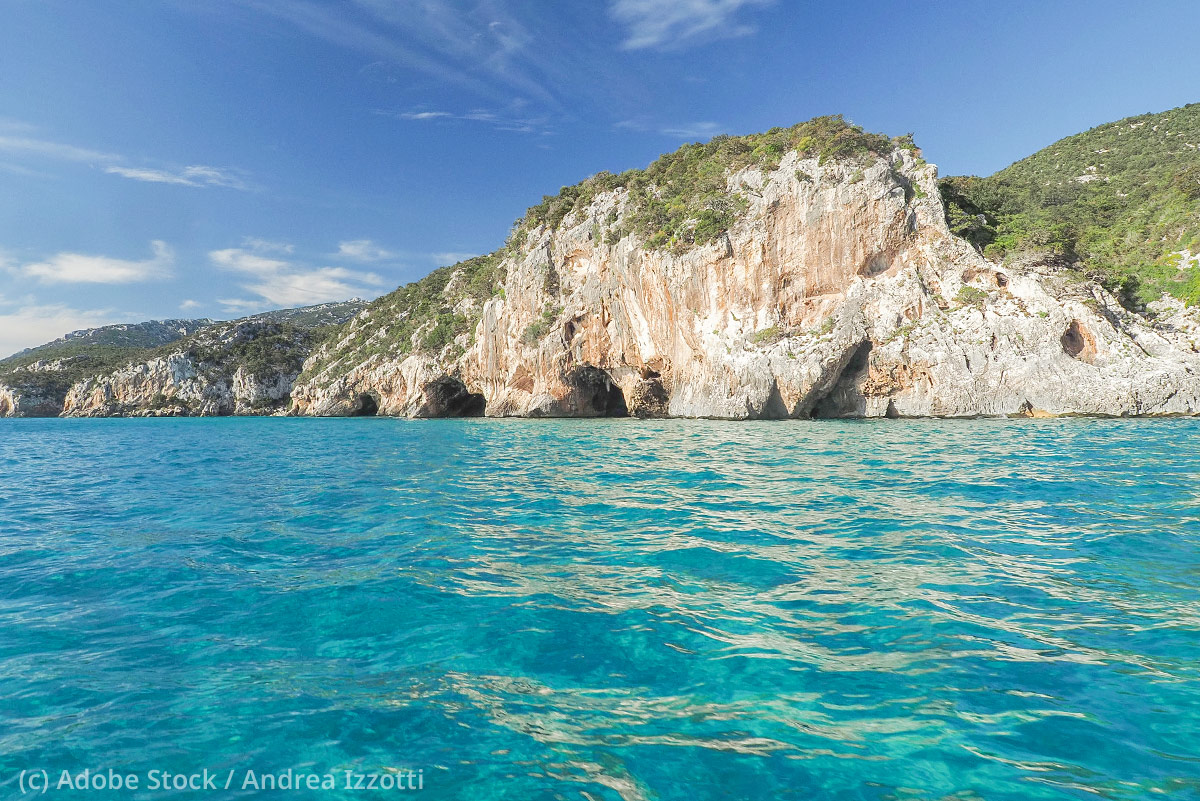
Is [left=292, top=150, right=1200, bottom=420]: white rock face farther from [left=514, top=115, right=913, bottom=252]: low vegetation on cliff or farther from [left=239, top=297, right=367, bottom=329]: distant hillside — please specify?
[left=239, top=297, right=367, bottom=329]: distant hillside

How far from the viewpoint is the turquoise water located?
2.88m

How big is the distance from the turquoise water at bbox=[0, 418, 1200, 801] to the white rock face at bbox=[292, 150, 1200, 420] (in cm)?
2305

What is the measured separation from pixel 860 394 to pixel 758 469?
79.2 feet

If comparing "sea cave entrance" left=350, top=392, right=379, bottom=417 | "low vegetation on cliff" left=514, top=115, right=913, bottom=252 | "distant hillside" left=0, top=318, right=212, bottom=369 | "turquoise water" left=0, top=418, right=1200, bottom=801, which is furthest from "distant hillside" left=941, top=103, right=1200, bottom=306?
"distant hillside" left=0, top=318, right=212, bottom=369

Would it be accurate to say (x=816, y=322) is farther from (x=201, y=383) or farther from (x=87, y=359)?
(x=87, y=359)

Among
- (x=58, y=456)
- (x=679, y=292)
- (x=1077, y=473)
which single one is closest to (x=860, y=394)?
(x=679, y=292)

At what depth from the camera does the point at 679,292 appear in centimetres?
3766

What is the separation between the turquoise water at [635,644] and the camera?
288cm

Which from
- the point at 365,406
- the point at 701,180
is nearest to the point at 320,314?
the point at 365,406

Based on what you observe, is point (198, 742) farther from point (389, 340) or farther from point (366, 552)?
point (389, 340)

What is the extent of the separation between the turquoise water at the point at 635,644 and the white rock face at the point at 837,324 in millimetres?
23048

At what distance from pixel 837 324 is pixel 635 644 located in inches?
1278

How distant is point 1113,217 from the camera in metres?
41.5

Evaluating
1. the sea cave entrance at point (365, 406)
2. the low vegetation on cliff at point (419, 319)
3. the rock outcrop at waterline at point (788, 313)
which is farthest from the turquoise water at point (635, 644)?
the sea cave entrance at point (365, 406)
